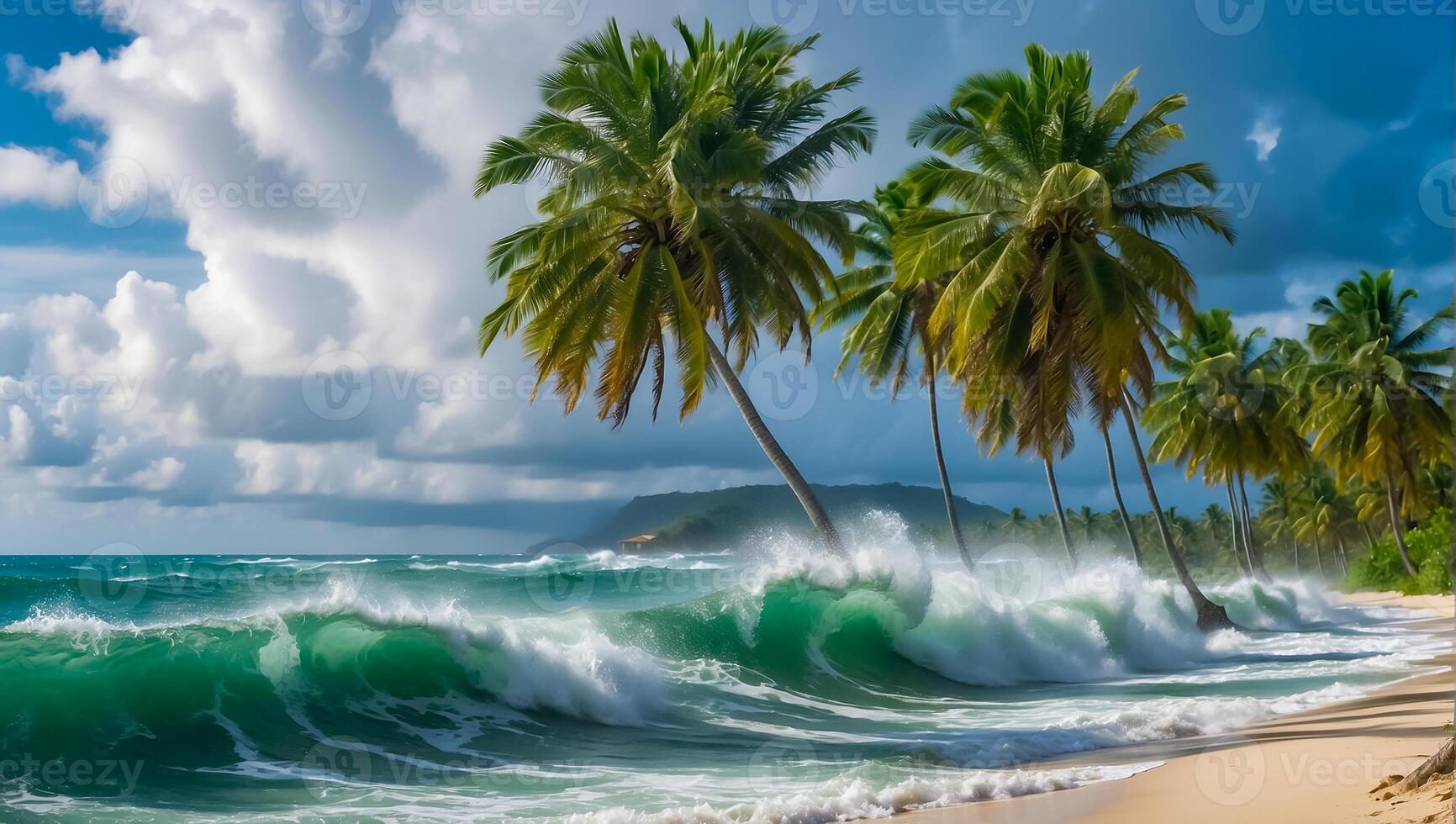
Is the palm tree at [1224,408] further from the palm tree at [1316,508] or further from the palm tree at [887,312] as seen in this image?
the palm tree at [1316,508]

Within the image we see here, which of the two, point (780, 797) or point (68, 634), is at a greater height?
point (68, 634)

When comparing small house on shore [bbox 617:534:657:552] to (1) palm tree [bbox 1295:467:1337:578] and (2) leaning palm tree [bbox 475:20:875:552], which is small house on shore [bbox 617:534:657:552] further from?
(2) leaning palm tree [bbox 475:20:875:552]

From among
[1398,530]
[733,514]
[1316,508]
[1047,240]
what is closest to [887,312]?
[1047,240]

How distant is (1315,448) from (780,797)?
120 feet

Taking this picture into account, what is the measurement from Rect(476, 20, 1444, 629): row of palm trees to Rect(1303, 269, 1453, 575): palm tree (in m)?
21.8

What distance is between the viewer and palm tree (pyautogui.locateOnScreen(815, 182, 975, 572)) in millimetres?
26297

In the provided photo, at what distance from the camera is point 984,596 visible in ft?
62.0

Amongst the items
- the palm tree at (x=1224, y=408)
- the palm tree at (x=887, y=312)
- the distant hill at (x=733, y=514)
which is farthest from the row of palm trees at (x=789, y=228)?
the distant hill at (x=733, y=514)

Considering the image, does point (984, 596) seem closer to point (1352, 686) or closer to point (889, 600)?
point (889, 600)

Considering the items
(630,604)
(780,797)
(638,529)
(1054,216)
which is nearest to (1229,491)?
(630,604)

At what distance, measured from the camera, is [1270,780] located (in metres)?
7.82

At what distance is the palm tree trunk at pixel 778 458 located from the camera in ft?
56.5

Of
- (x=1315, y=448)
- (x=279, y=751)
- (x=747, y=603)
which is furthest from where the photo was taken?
(x=1315, y=448)

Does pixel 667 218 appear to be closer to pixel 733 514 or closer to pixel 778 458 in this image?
pixel 778 458
